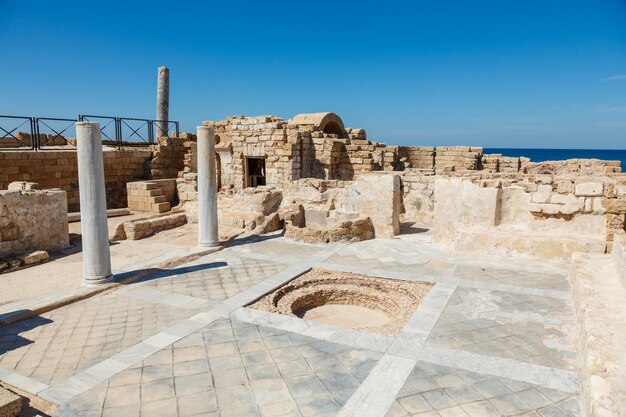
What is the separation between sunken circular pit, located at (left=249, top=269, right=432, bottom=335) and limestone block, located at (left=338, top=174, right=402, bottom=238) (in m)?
2.97

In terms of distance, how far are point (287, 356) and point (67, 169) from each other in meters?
14.2

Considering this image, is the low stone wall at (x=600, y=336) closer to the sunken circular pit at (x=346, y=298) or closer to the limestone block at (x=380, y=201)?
the sunken circular pit at (x=346, y=298)

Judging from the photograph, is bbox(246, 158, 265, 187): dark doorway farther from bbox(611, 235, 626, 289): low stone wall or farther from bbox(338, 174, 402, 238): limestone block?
bbox(611, 235, 626, 289): low stone wall

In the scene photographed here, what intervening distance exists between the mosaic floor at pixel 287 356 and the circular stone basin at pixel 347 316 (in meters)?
0.76

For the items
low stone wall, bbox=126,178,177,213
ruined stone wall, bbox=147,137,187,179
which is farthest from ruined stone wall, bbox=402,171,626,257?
ruined stone wall, bbox=147,137,187,179

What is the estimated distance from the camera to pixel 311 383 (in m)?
4.21

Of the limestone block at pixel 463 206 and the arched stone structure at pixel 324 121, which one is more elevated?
the arched stone structure at pixel 324 121

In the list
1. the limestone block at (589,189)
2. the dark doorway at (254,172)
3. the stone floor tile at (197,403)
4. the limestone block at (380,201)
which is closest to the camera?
the stone floor tile at (197,403)

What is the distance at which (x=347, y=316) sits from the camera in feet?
22.4

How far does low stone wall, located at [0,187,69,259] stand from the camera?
29.2 ft

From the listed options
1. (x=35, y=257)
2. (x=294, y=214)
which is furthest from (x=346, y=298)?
(x=35, y=257)

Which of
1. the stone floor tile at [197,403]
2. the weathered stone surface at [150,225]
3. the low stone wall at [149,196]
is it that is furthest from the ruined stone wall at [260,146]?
the stone floor tile at [197,403]

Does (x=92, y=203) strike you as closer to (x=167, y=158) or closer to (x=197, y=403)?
(x=197, y=403)

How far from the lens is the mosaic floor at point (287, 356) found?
3.89 m
